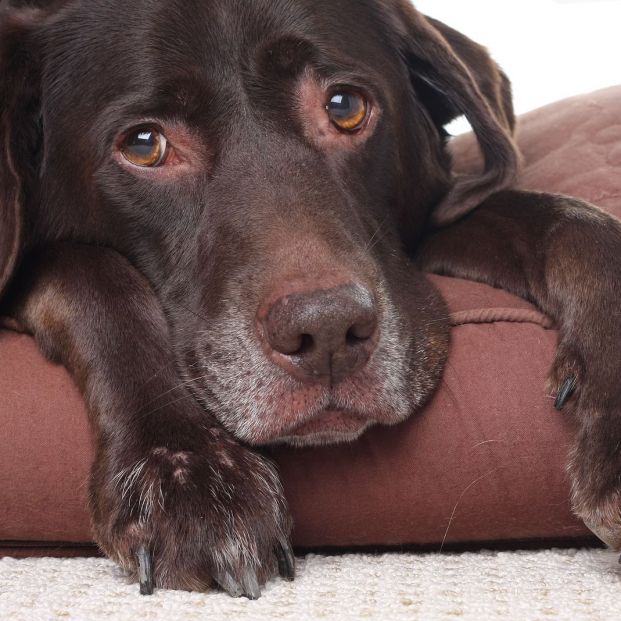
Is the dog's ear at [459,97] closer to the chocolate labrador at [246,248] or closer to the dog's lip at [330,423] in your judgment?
the chocolate labrador at [246,248]

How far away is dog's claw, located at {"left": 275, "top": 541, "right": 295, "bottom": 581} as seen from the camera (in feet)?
5.44

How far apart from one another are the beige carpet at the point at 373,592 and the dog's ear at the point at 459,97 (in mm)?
998

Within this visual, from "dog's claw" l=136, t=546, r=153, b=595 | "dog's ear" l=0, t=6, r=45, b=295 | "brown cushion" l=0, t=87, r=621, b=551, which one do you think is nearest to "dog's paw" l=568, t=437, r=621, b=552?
"brown cushion" l=0, t=87, r=621, b=551

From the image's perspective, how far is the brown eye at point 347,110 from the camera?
2115mm

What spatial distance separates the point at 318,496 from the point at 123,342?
0.50 metres

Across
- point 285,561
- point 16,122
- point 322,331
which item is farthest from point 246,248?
point 16,122

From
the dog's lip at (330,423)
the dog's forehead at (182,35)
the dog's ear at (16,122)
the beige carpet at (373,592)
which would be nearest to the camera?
the beige carpet at (373,592)

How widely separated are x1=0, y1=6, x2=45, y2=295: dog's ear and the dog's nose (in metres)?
0.75

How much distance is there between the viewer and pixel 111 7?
2121mm

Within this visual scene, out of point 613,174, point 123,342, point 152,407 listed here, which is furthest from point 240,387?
point 613,174

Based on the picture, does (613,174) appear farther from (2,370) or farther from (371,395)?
(2,370)

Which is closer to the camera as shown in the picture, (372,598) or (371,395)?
(372,598)

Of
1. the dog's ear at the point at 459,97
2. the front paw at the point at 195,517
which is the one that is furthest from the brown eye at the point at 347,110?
the front paw at the point at 195,517

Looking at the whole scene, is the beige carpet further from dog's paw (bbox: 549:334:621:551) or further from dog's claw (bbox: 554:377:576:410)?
dog's claw (bbox: 554:377:576:410)
